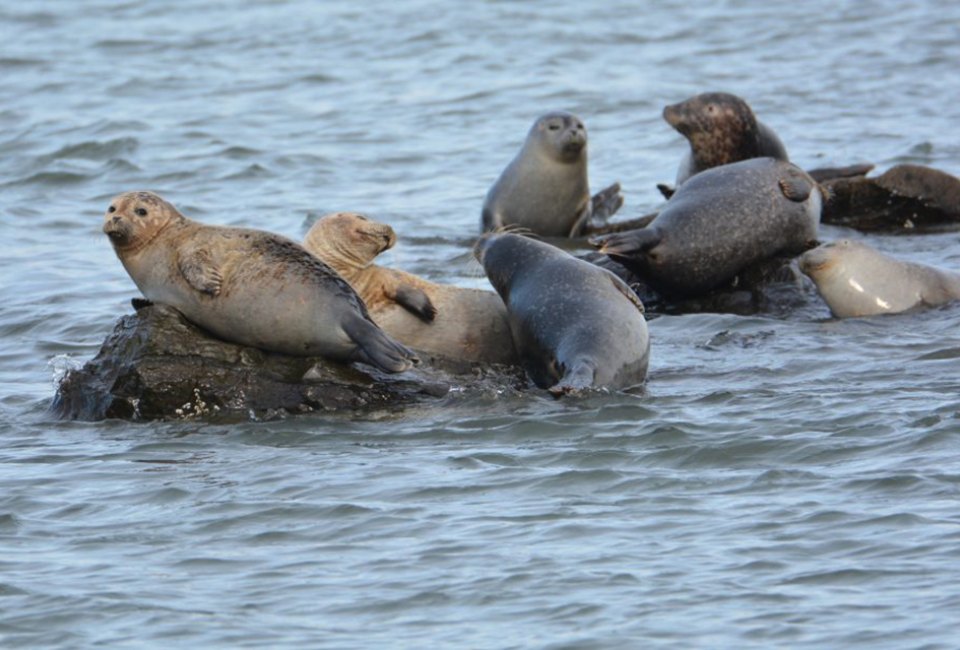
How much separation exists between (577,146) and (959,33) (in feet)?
32.4

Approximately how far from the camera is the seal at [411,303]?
8.46 metres

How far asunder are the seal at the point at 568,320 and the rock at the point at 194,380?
652 millimetres

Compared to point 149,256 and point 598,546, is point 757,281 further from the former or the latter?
point 598,546

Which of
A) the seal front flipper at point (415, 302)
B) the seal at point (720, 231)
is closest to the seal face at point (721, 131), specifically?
the seal at point (720, 231)

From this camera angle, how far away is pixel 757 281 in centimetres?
1010

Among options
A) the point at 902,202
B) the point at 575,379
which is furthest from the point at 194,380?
the point at 902,202

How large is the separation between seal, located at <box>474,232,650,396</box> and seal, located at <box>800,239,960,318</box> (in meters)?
1.66

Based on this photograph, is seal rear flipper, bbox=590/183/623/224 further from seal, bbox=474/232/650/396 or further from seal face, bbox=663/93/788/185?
seal, bbox=474/232/650/396

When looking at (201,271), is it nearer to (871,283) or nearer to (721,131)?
(871,283)

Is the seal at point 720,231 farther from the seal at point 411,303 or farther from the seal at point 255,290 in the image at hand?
the seal at point 255,290

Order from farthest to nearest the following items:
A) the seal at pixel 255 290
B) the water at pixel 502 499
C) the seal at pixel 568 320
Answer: the seal at pixel 568 320 → the seal at pixel 255 290 → the water at pixel 502 499

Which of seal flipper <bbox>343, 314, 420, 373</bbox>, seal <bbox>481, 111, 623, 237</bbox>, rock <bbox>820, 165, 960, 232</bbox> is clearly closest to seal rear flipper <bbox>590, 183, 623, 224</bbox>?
seal <bbox>481, 111, 623, 237</bbox>

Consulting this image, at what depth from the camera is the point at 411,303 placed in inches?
331

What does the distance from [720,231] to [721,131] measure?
218 centimetres
